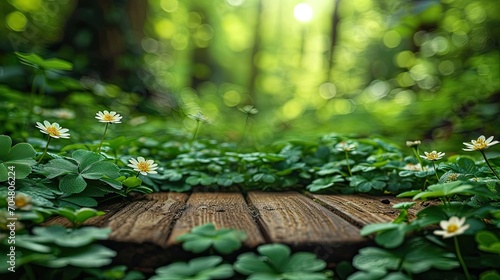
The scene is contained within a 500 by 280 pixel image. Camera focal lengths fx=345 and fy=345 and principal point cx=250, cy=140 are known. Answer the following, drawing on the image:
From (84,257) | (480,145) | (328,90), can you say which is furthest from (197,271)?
(328,90)

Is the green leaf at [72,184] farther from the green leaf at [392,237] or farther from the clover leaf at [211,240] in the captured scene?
the green leaf at [392,237]

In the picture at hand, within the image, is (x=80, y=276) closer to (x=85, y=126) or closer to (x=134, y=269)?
(x=134, y=269)

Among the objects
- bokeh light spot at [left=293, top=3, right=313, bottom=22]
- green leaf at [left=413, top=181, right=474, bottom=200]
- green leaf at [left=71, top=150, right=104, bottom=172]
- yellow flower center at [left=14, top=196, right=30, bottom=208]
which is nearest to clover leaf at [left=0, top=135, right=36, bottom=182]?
green leaf at [left=71, top=150, right=104, bottom=172]

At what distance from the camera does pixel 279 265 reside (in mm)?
764

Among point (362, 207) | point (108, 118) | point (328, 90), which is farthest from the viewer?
point (328, 90)

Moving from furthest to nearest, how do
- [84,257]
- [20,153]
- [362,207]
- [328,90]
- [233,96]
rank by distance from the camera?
[233,96] < [328,90] < [362,207] < [20,153] < [84,257]

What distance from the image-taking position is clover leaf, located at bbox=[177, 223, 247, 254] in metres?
0.79

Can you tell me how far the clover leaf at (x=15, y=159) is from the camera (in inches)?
40.7

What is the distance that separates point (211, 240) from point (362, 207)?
611mm

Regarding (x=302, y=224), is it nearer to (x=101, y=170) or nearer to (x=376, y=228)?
(x=376, y=228)

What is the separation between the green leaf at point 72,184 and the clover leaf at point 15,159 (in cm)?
10

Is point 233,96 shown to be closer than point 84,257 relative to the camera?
No

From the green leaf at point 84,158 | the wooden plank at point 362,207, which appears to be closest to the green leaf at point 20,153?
the green leaf at point 84,158

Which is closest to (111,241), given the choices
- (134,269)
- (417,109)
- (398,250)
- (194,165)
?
(134,269)
